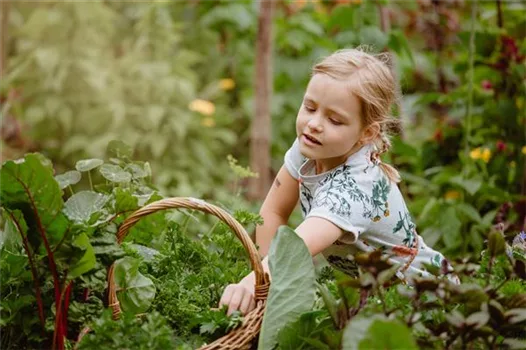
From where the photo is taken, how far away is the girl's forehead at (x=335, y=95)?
5.26ft

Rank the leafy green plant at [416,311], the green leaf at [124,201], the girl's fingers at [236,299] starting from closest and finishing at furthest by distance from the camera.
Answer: the leafy green plant at [416,311] → the girl's fingers at [236,299] → the green leaf at [124,201]

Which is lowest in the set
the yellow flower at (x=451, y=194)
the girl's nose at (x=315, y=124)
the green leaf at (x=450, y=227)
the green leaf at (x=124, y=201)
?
the yellow flower at (x=451, y=194)

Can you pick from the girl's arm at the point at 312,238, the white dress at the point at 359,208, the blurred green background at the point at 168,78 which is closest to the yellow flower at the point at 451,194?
the blurred green background at the point at 168,78

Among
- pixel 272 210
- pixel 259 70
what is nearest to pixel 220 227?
pixel 272 210

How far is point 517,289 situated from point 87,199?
807mm

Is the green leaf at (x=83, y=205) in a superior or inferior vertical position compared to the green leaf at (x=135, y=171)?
superior

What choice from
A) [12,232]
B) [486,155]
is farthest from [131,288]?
[486,155]

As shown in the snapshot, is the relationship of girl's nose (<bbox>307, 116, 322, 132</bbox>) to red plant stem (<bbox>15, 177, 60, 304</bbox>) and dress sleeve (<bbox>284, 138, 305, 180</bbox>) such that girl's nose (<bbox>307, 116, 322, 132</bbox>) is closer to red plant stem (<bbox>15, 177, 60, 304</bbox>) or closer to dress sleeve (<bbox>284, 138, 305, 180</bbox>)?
dress sleeve (<bbox>284, 138, 305, 180</bbox>)

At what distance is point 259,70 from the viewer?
3.52 meters

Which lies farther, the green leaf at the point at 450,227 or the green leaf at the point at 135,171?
the green leaf at the point at 450,227

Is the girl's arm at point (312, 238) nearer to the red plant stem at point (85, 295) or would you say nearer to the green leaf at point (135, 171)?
the red plant stem at point (85, 295)

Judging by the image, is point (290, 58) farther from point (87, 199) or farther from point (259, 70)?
point (87, 199)

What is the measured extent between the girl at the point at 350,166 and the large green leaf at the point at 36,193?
1.38 ft

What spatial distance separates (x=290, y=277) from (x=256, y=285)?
0.23ft
